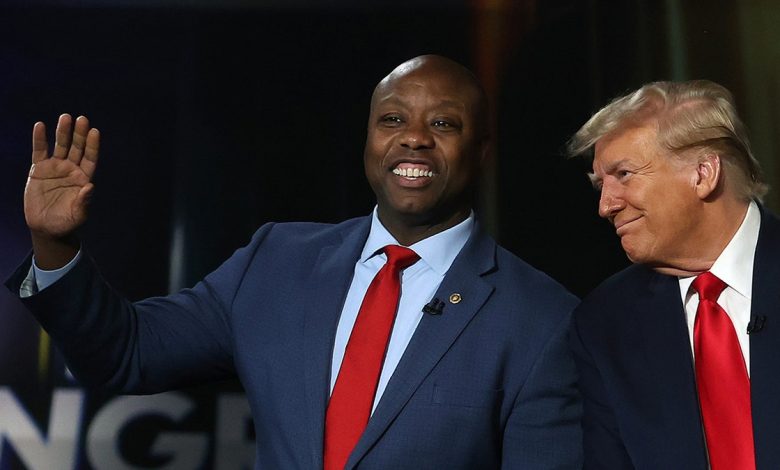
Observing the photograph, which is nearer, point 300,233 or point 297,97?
point 300,233

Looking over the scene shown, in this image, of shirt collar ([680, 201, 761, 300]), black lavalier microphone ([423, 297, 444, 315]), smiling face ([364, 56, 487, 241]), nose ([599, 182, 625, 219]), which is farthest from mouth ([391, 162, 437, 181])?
shirt collar ([680, 201, 761, 300])

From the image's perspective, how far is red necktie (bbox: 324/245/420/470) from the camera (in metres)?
2.21

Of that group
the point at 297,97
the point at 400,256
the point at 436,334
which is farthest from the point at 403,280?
the point at 297,97

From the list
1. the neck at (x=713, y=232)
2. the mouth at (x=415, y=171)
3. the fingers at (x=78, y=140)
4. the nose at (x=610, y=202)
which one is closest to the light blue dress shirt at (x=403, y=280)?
the mouth at (x=415, y=171)

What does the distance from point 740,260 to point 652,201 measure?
Result: 0.63 ft

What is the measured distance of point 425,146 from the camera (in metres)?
2.41

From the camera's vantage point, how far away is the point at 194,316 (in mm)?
2482

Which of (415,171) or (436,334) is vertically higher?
(415,171)

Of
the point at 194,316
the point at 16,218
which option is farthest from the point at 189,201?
the point at 194,316

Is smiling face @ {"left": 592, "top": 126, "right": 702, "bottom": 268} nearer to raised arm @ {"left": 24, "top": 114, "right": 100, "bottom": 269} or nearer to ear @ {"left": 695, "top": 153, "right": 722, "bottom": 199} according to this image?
ear @ {"left": 695, "top": 153, "right": 722, "bottom": 199}

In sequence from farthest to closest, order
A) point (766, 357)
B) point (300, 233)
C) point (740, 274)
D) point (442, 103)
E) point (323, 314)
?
1. point (300, 233)
2. point (442, 103)
3. point (323, 314)
4. point (740, 274)
5. point (766, 357)

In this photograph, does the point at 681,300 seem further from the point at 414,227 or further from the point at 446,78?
the point at 446,78

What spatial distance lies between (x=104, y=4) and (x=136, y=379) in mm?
1265

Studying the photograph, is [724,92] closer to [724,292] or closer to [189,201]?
[724,292]
